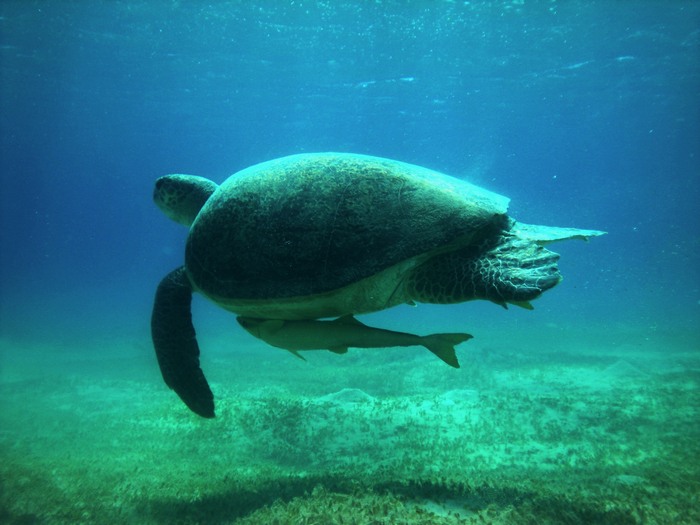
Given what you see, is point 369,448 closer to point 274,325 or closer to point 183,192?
point 274,325

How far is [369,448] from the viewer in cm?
552

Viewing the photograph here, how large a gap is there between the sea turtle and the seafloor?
1517 millimetres

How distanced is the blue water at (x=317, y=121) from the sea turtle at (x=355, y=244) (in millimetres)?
1667

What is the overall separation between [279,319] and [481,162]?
68.9 metres

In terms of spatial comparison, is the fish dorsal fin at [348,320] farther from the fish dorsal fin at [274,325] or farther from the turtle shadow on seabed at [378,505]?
the turtle shadow on seabed at [378,505]

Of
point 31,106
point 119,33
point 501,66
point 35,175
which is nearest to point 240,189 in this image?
point 119,33

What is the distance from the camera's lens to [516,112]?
3934 cm

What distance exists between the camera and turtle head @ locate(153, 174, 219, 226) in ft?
17.5

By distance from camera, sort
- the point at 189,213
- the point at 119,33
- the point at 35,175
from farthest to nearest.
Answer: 1. the point at 35,175
2. the point at 119,33
3. the point at 189,213

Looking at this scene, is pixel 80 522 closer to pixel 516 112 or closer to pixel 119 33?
pixel 119 33

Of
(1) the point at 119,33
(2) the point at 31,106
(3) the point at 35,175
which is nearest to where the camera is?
(1) the point at 119,33

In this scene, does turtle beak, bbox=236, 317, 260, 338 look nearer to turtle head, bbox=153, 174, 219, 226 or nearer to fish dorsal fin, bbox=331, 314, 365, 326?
fish dorsal fin, bbox=331, 314, 365, 326

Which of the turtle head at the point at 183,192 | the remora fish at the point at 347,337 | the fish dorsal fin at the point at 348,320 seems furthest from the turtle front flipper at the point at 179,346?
the fish dorsal fin at the point at 348,320

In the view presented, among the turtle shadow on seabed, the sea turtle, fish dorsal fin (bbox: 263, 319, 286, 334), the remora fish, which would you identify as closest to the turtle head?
the sea turtle
